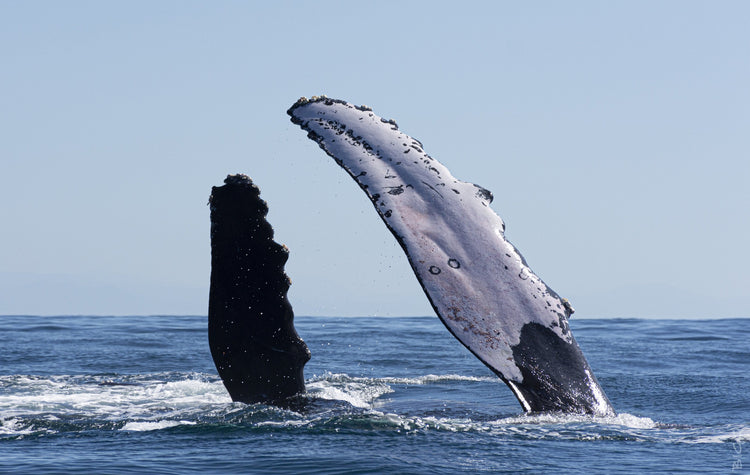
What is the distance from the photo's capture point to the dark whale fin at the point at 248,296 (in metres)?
6.63

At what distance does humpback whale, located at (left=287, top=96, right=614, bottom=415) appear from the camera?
5.75 m

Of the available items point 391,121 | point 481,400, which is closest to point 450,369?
point 481,400

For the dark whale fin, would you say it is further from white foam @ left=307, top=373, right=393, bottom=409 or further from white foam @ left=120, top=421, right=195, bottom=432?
white foam @ left=307, top=373, right=393, bottom=409

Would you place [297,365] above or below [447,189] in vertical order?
below

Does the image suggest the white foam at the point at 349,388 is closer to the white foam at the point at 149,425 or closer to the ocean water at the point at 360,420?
the ocean water at the point at 360,420

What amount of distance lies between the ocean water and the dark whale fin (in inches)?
16.6

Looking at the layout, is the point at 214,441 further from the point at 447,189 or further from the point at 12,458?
the point at 447,189

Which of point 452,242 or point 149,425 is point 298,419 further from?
point 452,242

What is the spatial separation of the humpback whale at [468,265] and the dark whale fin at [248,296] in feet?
2.78

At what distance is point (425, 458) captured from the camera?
5973 millimetres

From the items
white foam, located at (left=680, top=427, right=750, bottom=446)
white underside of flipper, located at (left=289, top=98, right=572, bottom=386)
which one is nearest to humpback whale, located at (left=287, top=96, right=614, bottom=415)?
white underside of flipper, located at (left=289, top=98, right=572, bottom=386)

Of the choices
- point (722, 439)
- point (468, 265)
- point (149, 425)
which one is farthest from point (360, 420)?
point (722, 439)

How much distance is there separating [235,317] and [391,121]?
1.85 m

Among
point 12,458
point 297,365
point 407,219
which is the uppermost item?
point 407,219
